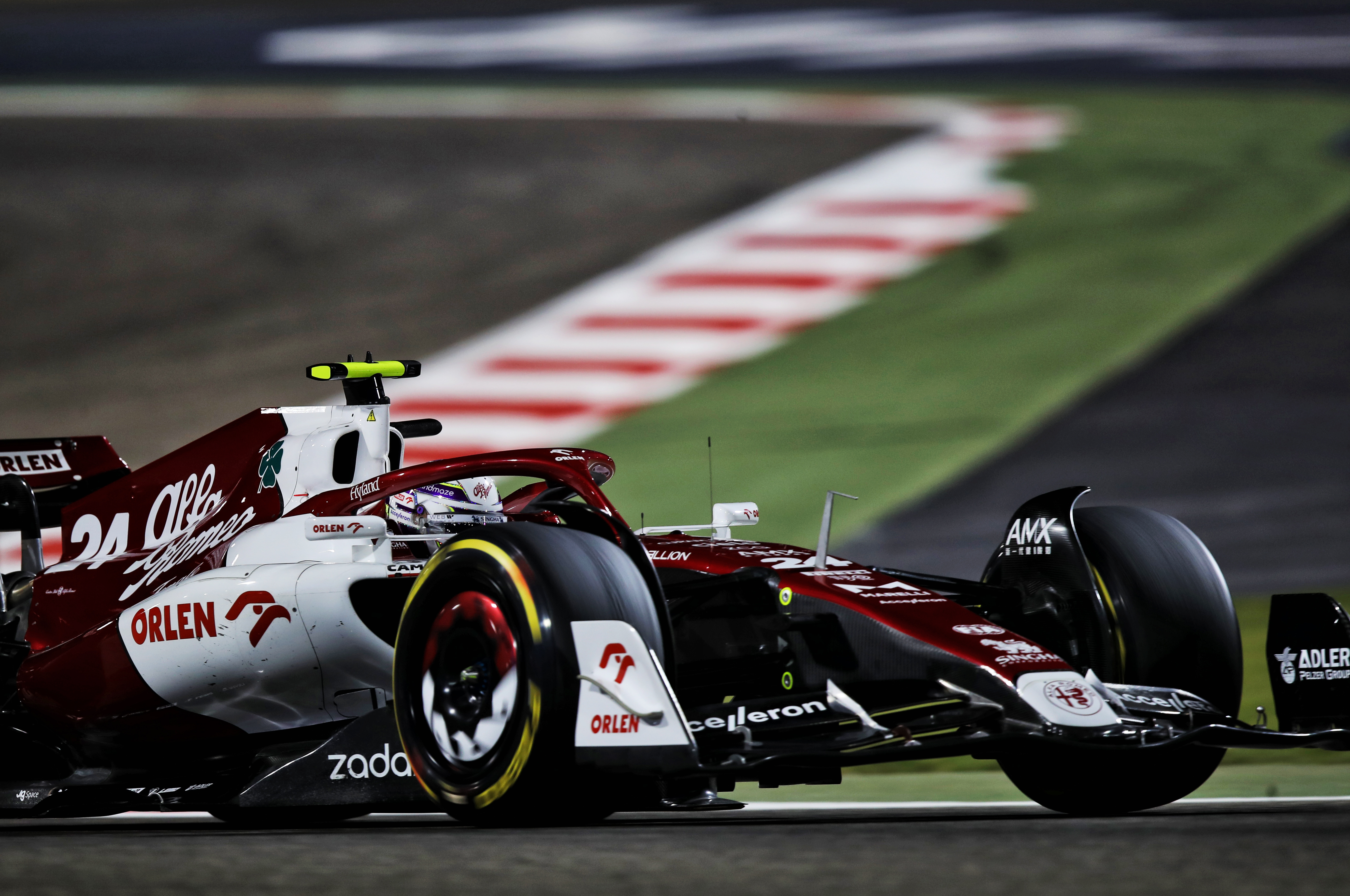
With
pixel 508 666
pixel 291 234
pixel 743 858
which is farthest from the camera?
pixel 291 234

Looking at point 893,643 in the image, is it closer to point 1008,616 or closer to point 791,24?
point 1008,616

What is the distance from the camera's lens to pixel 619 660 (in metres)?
5.25

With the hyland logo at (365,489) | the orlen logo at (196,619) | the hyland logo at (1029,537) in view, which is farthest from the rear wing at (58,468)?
the hyland logo at (1029,537)

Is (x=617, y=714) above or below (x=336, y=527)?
below

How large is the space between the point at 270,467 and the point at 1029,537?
2700mm

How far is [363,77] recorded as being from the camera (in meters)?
21.0

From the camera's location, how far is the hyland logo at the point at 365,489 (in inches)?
261

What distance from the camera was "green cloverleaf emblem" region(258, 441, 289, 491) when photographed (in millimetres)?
7078

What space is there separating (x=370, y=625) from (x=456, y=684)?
863 millimetres

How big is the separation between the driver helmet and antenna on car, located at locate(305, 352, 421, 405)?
1.61 feet

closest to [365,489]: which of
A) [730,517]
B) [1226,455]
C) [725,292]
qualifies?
[730,517]

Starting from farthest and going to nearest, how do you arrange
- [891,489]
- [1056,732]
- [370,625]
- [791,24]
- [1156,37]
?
[791,24] → [1156,37] → [891,489] → [370,625] → [1056,732]

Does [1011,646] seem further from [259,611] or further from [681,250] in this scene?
[681,250]

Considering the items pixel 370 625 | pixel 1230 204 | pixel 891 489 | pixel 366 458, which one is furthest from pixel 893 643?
pixel 1230 204
